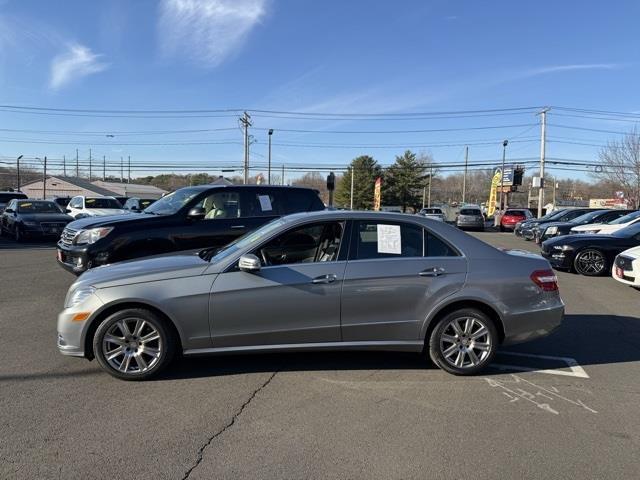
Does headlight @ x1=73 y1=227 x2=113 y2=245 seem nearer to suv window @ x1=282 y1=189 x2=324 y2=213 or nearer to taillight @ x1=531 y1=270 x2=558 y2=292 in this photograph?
suv window @ x1=282 y1=189 x2=324 y2=213

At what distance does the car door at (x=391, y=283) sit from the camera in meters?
4.74

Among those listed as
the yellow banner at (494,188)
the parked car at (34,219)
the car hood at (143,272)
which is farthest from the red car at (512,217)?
the car hood at (143,272)

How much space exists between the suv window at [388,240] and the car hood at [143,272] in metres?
1.51

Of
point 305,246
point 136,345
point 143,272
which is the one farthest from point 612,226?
point 136,345

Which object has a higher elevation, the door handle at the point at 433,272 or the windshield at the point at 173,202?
the windshield at the point at 173,202

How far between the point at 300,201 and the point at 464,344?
17.3ft

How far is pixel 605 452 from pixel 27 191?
97785 mm

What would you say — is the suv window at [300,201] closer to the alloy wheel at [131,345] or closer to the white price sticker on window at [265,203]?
the white price sticker on window at [265,203]

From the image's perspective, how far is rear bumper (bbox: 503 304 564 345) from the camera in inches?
195

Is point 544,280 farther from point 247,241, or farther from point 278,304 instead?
point 247,241

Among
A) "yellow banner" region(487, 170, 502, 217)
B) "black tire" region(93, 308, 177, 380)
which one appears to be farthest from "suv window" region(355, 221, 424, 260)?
"yellow banner" region(487, 170, 502, 217)

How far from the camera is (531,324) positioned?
5.00 metres

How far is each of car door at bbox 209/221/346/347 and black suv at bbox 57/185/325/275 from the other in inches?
154

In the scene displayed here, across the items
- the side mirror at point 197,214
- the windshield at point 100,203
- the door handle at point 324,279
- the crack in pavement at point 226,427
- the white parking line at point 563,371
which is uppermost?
the windshield at point 100,203
